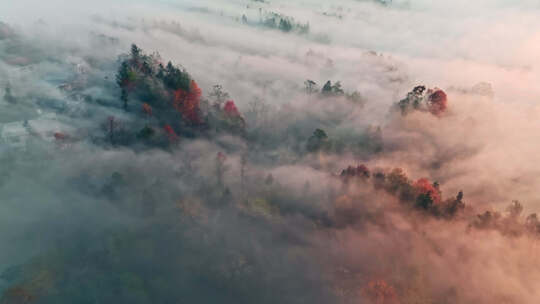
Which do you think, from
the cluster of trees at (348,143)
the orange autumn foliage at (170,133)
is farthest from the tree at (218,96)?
the cluster of trees at (348,143)

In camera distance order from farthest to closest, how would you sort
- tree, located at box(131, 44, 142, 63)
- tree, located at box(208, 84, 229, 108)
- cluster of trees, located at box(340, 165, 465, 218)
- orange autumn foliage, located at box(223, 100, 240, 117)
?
tree, located at box(208, 84, 229, 108) < orange autumn foliage, located at box(223, 100, 240, 117) < tree, located at box(131, 44, 142, 63) < cluster of trees, located at box(340, 165, 465, 218)

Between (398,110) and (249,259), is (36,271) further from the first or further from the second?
(398,110)

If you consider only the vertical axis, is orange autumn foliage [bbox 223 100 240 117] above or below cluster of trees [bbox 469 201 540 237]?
above

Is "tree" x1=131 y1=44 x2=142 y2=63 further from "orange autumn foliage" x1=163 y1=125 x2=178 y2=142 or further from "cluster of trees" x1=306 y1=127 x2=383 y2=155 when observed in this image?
"cluster of trees" x1=306 y1=127 x2=383 y2=155

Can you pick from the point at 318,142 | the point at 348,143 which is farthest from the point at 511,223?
the point at 318,142

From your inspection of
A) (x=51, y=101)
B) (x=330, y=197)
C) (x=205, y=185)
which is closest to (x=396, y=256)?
(x=330, y=197)

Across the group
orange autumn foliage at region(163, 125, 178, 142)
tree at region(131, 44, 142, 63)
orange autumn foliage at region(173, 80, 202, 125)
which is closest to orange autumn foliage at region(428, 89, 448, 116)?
orange autumn foliage at region(173, 80, 202, 125)
